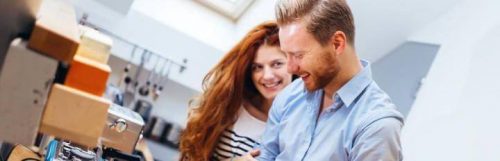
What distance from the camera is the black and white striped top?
159 centimetres

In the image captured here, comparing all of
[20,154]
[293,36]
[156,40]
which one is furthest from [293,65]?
[156,40]

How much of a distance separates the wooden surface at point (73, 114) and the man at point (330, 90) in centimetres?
64

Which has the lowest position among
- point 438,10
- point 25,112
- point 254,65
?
point 25,112

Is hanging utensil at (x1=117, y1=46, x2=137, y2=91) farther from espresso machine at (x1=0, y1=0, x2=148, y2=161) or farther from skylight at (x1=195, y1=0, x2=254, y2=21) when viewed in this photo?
espresso machine at (x1=0, y1=0, x2=148, y2=161)

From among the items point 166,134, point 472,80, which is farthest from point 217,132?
point 166,134

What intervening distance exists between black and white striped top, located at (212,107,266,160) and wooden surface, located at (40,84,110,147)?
984 millimetres

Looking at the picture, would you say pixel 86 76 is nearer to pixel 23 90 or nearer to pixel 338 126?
pixel 23 90

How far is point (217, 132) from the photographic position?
161 cm

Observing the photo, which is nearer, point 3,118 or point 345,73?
point 3,118

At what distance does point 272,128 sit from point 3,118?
36.9 inches

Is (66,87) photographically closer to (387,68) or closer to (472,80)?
(472,80)

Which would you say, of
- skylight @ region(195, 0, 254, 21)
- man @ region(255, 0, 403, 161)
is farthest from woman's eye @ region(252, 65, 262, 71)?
skylight @ region(195, 0, 254, 21)

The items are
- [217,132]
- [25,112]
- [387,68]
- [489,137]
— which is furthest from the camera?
[387,68]

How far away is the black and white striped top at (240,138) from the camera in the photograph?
5.21 ft
